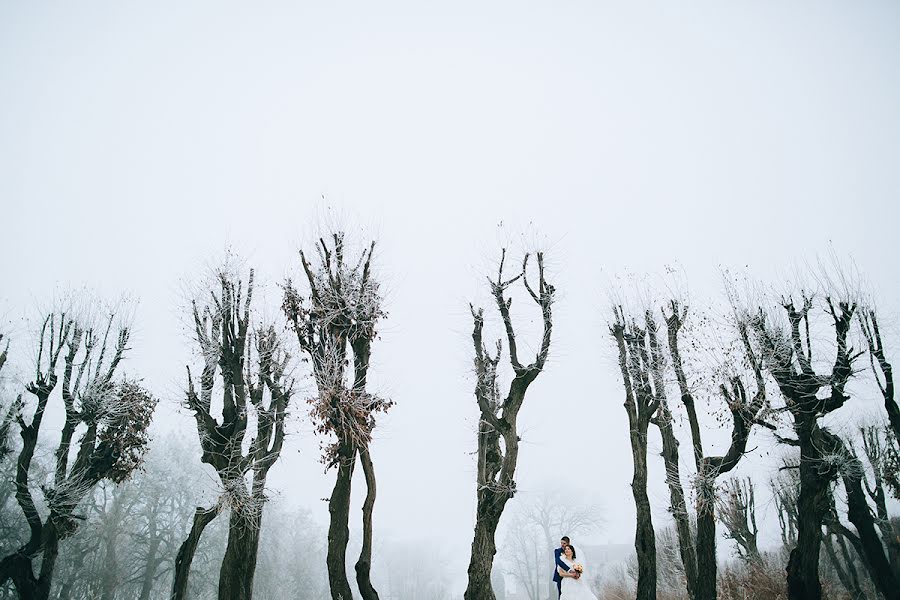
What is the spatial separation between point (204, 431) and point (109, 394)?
5159mm

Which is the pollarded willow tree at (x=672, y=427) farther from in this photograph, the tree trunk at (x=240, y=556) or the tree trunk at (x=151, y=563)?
the tree trunk at (x=151, y=563)

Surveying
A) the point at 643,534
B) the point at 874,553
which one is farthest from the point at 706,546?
the point at 874,553

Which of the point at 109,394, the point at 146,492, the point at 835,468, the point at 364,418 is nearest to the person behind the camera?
the point at 364,418

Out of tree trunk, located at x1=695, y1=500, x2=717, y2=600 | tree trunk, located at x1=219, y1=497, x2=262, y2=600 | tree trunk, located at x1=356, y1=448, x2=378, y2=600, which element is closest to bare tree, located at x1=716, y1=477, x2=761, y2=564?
tree trunk, located at x1=695, y1=500, x2=717, y2=600

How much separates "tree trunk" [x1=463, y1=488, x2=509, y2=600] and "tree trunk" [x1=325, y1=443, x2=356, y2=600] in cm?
271

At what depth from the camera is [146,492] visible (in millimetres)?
33406

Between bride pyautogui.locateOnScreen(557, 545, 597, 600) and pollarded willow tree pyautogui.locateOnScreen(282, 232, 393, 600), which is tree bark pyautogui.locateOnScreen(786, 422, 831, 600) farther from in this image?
pollarded willow tree pyautogui.locateOnScreen(282, 232, 393, 600)

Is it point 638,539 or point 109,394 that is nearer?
point 638,539

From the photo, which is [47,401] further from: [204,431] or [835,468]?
[835,468]

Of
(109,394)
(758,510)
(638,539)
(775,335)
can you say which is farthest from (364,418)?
(758,510)

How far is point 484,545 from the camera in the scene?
38.2ft

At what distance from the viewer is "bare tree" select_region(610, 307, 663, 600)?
43.5ft

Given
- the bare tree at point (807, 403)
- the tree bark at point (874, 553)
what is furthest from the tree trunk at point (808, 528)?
the tree bark at point (874, 553)

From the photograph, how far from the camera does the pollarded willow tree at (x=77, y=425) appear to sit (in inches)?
556
